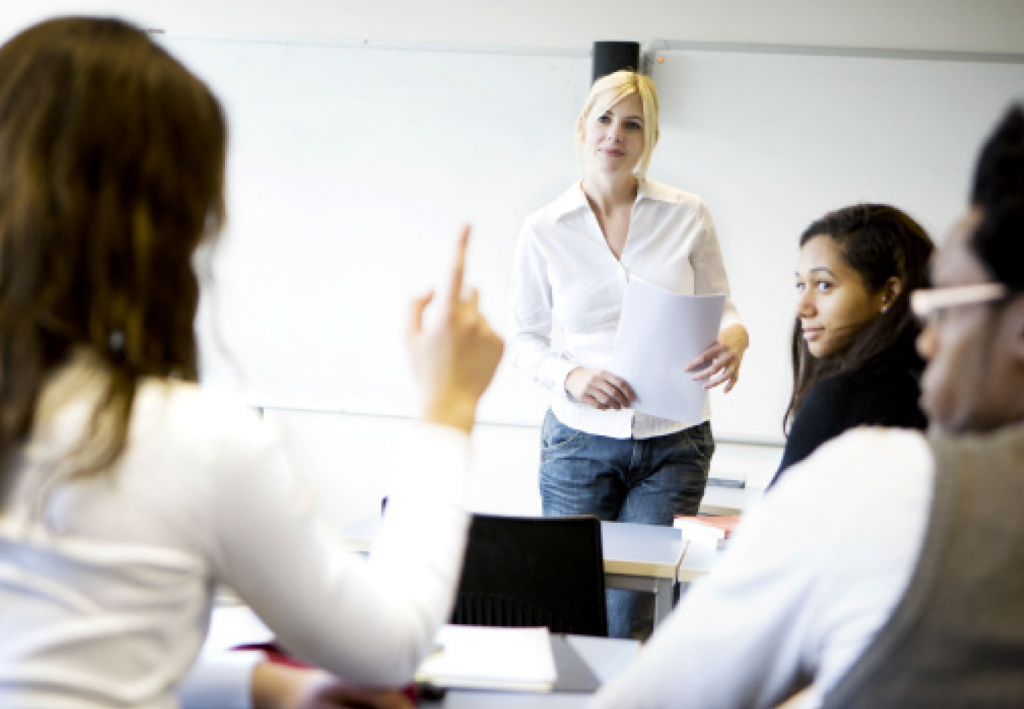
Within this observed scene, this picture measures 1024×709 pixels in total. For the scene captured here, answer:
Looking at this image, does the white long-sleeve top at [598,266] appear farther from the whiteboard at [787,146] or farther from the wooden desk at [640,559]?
the whiteboard at [787,146]

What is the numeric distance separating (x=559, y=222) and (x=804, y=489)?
243 cm

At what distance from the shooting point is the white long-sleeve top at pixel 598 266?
10.8 ft

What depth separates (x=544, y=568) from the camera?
2.17 m

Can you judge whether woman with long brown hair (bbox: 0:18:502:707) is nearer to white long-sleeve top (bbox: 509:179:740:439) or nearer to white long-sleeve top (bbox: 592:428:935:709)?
white long-sleeve top (bbox: 592:428:935:709)

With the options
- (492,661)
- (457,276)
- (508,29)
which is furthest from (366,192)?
(457,276)

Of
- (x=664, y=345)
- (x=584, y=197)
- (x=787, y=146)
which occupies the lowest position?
(x=664, y=345)

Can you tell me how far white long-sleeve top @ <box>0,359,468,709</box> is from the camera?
2.96 ft

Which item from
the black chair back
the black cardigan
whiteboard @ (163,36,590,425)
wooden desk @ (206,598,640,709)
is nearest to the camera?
wooden desk @ (206,598,640,709)

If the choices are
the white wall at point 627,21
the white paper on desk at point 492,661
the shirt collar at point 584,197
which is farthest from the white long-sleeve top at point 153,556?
the white wall at point 627,21

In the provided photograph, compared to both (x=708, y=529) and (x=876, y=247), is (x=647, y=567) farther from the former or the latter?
(x=876, y=247)

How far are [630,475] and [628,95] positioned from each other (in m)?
1.03

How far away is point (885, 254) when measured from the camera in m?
2.43

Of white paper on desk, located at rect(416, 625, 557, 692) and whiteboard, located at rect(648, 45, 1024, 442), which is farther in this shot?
whiteboard, located at rect(648, 45, 1024, 442)

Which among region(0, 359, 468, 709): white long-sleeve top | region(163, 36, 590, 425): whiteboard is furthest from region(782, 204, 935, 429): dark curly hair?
region(163, 36, 590, 425): whiteboard
